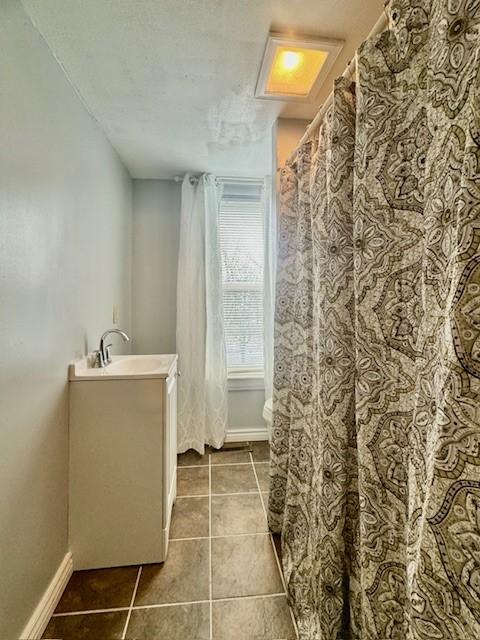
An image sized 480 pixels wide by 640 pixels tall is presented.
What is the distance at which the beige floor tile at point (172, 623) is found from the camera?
114cm

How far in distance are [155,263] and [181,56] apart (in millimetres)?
1567

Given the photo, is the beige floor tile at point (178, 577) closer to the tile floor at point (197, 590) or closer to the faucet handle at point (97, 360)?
the tile floor at point (197, 590)

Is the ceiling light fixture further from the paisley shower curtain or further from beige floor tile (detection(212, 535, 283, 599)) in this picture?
beige floor tile (detection(212, 535, 283, 599))

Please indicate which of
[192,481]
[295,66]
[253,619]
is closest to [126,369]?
[192,481]

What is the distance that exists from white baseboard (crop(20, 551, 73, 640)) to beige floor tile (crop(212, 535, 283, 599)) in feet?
2.16

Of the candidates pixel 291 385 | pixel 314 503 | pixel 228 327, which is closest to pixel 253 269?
pixel 228 327

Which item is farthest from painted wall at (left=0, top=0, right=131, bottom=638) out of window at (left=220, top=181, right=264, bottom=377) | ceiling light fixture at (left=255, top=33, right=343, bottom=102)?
window at (left=220, top=181, right=264, bottom=377)

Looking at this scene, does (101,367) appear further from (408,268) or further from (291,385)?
(408,268)

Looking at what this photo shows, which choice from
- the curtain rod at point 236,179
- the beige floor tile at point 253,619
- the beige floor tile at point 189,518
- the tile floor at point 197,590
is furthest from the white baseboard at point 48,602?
the curtain rod at point 236,179

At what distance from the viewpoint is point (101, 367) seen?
165 cm

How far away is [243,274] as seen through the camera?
274 centimetres

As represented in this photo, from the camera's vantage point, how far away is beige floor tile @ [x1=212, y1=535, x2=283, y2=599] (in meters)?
1.32

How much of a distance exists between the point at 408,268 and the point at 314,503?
88 cm

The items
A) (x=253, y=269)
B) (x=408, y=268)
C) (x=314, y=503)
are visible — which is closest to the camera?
(x=408, y=268)
